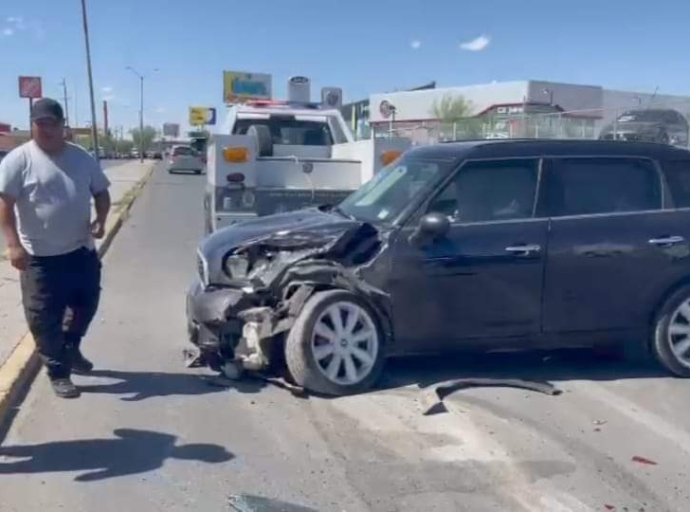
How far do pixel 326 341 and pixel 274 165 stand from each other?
478cm

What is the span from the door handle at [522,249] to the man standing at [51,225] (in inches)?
111

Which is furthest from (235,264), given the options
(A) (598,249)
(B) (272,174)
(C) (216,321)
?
(B) (272,174)

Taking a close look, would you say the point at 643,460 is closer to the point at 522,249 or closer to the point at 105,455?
the point at 522,249

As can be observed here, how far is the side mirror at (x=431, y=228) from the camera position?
630 cm

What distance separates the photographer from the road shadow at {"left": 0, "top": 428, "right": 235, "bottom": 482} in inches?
195

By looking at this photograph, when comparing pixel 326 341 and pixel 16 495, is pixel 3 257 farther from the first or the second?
pixel 16 495

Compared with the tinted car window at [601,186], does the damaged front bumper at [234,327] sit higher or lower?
lower

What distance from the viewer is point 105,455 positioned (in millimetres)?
5164

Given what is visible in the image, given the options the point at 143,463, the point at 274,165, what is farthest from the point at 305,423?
the point at 274,165

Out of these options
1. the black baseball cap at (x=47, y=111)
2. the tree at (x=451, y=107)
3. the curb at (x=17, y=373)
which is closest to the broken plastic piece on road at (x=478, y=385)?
the curb at (x=17, y=373)

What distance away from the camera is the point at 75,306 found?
251 inches

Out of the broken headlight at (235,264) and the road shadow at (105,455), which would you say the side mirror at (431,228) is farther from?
the road shadow at (105,455)

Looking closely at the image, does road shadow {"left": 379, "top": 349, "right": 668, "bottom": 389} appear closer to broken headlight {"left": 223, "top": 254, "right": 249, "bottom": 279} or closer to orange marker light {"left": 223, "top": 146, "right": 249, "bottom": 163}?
broken headlight {"left": 223, "top": 254, "right": 249, "bottom": 279}

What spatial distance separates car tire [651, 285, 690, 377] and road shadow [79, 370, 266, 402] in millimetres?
2857
